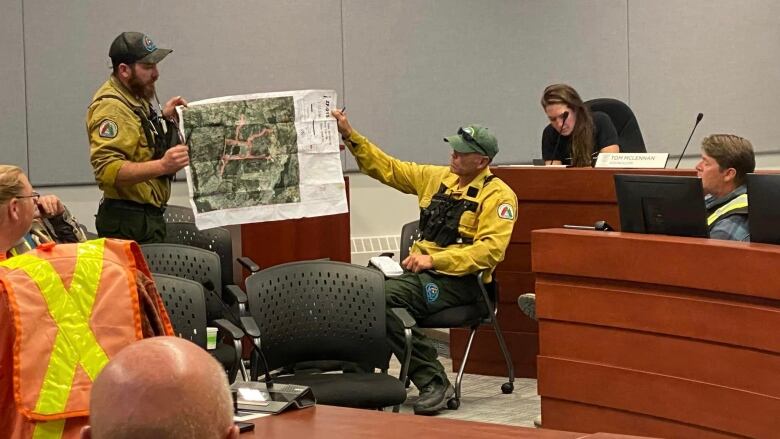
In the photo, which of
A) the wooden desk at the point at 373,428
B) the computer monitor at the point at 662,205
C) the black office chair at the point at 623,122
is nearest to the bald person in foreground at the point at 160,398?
the wooden desk at the point at 373,428

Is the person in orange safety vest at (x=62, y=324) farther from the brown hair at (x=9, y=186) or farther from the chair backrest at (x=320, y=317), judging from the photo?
the chair backrest at (x=320, y=317)

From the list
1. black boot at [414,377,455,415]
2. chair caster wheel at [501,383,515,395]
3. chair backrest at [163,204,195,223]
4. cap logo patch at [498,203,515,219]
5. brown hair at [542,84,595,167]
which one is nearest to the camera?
black boot at [414,377,455,415]

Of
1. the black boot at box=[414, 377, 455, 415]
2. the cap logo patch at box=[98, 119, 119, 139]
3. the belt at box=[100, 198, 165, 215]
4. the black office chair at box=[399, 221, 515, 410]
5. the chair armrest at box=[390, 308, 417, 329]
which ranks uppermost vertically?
the cap logo patch at box=[98, 119, 119, 139]

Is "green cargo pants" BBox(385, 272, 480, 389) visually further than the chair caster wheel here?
No

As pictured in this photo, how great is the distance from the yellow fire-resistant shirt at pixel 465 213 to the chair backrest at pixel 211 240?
0.78m

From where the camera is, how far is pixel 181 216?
6.43m

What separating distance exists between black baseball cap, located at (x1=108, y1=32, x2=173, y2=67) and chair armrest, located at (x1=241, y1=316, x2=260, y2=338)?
55.5 inches

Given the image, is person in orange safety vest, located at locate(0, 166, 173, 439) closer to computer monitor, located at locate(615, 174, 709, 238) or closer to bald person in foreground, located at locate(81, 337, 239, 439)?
bald person in foreground, located at locate(81, 337, 239, 439)

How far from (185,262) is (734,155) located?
2.35m

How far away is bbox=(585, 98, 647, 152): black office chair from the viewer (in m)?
7.63

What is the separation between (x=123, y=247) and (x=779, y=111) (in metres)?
8.00

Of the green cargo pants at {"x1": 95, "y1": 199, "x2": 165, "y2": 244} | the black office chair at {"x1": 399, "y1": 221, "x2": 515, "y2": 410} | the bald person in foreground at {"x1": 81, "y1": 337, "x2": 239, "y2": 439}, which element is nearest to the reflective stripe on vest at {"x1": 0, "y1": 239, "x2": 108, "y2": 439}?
the bald person in foreground at {"x1": 81, "y1": 337, "x2": 239, "y2": 439}

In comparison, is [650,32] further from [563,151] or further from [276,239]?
[276,239]

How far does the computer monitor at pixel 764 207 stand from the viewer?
4.30 meters
